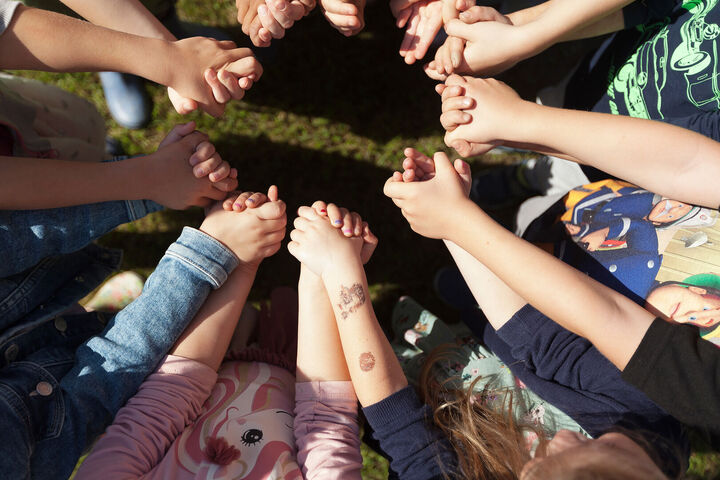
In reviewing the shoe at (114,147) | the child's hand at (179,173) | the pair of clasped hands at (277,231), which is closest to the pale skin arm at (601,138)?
the pair of clasped hands at (277,231)

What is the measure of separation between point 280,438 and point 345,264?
54 centimetres

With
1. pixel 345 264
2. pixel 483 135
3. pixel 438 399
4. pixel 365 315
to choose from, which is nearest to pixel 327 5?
pixel 483 135

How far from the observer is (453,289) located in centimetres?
198

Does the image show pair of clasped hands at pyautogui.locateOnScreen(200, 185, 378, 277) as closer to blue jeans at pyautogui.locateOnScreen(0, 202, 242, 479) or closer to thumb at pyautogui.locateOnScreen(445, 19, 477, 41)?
blue jeans at pyautogui.locateOnScreen(0, 202, 242, 479)

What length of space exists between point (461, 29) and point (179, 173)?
998mm

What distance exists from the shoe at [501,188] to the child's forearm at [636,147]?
27.5 inches

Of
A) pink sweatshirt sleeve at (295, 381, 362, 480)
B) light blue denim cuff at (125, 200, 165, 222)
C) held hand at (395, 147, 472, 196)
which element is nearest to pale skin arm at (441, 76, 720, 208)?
held hand at (395, 147, 472, 196)

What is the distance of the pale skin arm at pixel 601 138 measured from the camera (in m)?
1.21

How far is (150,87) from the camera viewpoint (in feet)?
6.83

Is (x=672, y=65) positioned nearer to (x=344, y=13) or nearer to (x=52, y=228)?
(x=344, y=13)

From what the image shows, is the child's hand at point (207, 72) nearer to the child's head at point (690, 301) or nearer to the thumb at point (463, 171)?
the thumb at point (463, 171)

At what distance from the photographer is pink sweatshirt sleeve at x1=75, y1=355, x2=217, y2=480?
46.9 inches

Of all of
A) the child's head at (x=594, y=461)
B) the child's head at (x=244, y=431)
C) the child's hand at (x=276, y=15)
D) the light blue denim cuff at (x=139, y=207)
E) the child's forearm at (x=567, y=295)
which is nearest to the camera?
the child's head at (x=594, y=461)

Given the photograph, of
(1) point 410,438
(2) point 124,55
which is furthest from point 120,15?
(1) point 410,438
